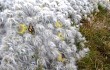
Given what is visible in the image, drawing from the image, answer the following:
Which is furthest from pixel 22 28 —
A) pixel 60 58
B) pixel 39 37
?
pixel 60 58

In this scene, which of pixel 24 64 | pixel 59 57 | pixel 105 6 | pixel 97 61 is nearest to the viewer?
pixel 24 64

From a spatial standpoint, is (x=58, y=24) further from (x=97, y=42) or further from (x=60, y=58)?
(x=97, y=42)

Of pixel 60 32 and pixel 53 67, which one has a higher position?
pixel 60 32

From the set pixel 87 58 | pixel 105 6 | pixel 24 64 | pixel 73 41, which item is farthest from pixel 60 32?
pixel 105 6

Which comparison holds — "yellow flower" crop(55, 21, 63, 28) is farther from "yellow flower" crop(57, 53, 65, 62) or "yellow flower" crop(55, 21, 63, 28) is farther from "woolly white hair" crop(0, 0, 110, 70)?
"yellow flower" crop(57, 53, 65, 62)

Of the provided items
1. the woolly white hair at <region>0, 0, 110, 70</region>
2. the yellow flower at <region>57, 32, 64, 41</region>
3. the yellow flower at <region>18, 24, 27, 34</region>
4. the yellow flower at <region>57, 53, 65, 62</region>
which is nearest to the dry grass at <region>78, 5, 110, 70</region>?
the woolly white hair at <region>0, 0, 110, 70</region>

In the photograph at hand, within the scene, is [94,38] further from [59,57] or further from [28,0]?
[28,0]

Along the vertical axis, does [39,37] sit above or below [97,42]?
above
